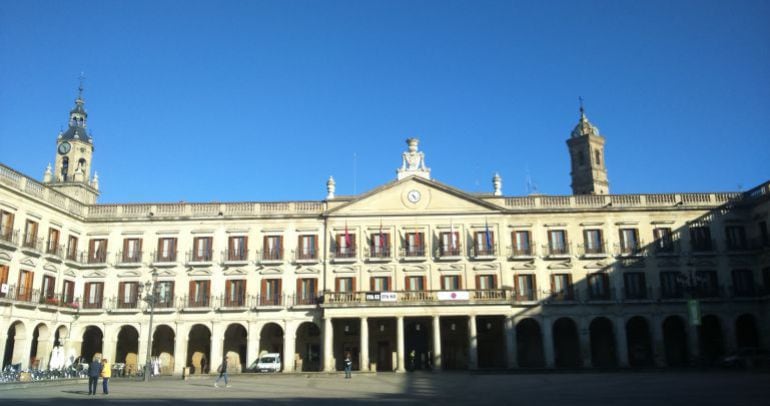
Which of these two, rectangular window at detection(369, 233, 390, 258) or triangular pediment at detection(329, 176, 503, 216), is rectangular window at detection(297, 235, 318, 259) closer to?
triangular pediment at detection(329, 176, 503, 216)

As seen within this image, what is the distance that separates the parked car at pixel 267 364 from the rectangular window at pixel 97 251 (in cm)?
1472

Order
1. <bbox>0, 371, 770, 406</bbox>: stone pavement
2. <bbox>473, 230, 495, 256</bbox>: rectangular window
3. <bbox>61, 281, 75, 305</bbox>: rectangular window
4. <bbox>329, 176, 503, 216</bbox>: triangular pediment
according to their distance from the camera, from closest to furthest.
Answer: <bbox>0, 371, 770, 406</bbox>: stone pavement
<bbox>61, 281, 75, 305</bbox>: rectangular window
<bbox>473, 230, 495, 256</bbox>: rectangular window
<bbox>329, 176, 503, 216</bbox>: triangular pediment

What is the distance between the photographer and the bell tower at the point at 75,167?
58562 mm

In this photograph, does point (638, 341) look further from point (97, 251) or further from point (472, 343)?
point (97, 251)

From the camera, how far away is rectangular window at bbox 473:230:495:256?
51.6 metres

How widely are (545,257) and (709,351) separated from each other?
48.4 feet

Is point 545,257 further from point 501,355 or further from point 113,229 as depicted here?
point 113,229

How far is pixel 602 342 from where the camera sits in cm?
5278

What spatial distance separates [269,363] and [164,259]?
11870mm

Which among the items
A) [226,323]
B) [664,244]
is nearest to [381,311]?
[226,323]

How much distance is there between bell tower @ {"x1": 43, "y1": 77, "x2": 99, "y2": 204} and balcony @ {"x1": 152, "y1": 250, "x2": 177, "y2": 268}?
1105 centimetres

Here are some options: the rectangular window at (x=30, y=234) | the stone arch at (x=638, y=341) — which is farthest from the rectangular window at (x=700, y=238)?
the rectangular window at (x=30, y=234)

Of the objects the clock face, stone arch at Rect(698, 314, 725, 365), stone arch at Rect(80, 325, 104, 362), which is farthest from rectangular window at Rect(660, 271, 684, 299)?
the clock face

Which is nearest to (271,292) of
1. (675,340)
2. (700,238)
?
(675,340)
